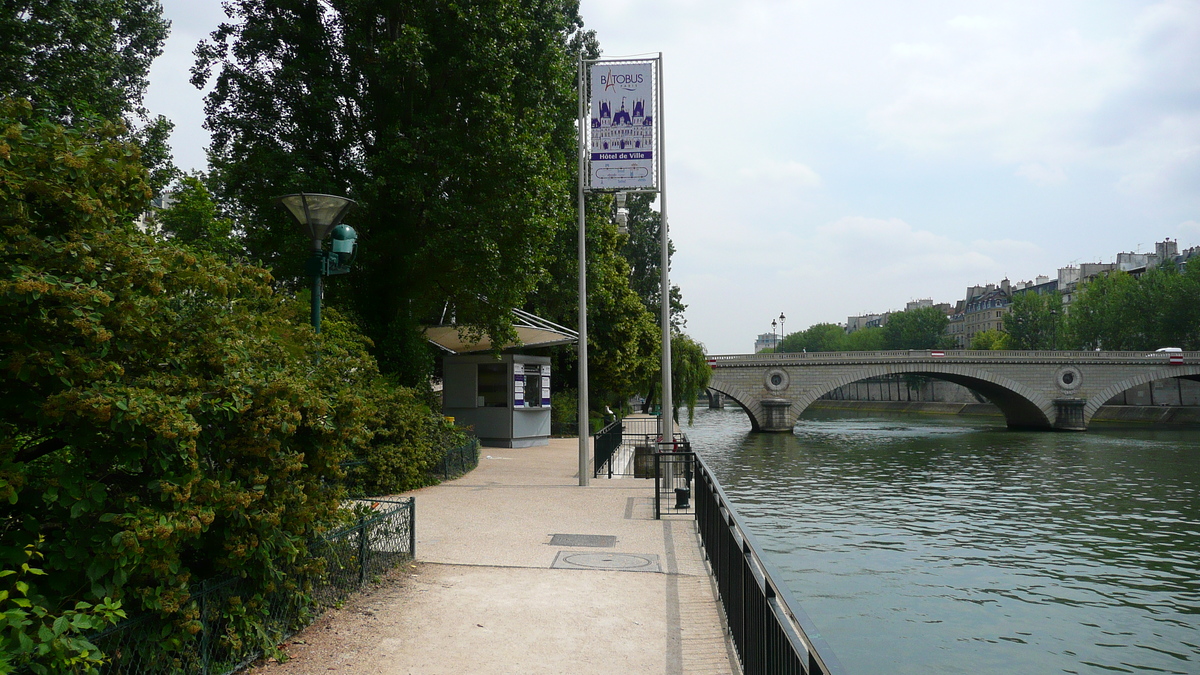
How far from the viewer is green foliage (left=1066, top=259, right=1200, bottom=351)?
71688mm

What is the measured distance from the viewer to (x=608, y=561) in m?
9.05

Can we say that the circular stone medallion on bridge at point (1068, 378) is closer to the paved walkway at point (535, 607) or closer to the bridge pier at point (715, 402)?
the paved walkway at point (535, 607)

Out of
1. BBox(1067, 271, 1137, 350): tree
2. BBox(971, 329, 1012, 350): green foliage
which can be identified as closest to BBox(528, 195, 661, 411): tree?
BBox(1067, 271, 1137, 350): tree

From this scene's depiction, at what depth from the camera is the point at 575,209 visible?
22688 mm

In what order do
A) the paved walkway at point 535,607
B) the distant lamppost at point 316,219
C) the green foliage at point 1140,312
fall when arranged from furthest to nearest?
the green foliage at point 1140,312, the distant lamppost at point 316,219, the paved walkway at point 535,607

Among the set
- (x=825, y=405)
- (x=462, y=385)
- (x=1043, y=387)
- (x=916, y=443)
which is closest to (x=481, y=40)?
(x=462, y=385)

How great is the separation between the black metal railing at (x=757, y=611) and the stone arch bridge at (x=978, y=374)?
4537 centimetres

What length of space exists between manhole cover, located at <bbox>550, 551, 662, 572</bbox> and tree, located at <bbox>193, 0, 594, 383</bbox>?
9.24 metres

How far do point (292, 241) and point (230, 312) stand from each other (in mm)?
12212

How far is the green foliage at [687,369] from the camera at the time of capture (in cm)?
4231

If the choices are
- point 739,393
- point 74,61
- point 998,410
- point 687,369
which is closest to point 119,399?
point 74,61

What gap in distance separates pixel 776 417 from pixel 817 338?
401 feet

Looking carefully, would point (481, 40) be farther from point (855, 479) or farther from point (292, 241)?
point (855, 479)

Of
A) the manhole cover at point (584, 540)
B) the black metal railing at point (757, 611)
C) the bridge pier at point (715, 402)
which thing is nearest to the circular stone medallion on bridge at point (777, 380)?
the manhole cover at point (584, 540)
